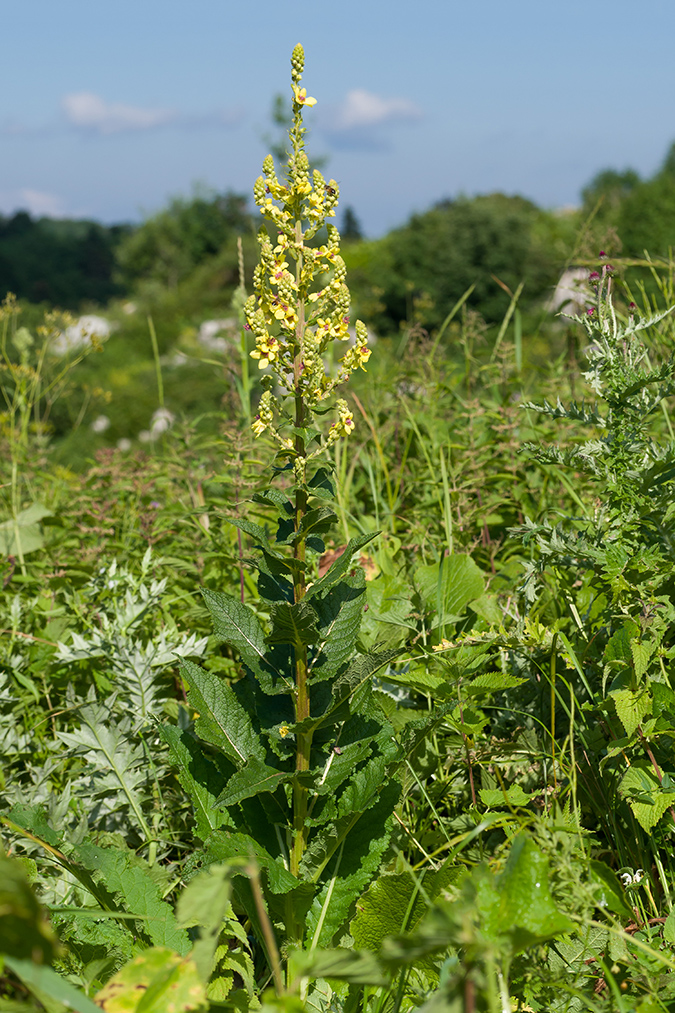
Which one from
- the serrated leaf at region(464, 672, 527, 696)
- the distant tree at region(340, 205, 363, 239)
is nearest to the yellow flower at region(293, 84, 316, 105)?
the serrated leaf at region(464, 672, 527, 696)

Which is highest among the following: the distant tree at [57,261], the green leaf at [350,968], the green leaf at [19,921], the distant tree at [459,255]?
the distant tree at [57,261]

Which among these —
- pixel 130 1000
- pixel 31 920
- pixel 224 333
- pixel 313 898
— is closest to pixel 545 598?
pixel 313 898

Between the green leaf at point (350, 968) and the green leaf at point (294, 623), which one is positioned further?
the green leaf at point (294, 623)

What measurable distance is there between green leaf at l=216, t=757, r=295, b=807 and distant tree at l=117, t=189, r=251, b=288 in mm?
74190

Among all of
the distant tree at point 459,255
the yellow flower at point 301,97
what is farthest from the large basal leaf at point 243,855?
the distant tree at point 459,255

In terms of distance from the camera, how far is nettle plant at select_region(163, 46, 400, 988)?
1656 mm

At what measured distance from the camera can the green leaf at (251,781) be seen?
1506mm

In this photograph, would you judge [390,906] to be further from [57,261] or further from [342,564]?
[57,261]

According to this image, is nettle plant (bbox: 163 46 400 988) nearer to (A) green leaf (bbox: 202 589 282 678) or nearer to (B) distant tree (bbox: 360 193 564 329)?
(A) green leaf (bbox: 202 589 282 678)

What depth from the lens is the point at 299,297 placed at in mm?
1724

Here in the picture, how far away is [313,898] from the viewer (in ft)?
5.63

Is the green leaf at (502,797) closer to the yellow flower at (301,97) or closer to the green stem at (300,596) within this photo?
the green stem at (300,596)

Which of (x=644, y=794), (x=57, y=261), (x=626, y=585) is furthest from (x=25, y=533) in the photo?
(x=57, y=261)

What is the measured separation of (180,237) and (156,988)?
79397 mm
